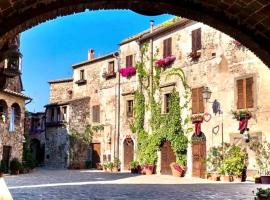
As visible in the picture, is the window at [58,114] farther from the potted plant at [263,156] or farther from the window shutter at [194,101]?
the potted plant at [263,156]

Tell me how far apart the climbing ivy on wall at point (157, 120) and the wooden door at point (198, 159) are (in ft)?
2.69

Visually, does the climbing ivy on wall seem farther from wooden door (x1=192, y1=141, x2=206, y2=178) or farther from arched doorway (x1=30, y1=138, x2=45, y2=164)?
arched doorway (x1=30, y1=138, x2=45, y2=164)

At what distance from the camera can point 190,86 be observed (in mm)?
23281

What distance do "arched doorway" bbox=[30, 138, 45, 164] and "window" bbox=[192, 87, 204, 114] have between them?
24.2m

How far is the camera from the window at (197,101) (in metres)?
22.2

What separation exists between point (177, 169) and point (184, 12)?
64.1ft

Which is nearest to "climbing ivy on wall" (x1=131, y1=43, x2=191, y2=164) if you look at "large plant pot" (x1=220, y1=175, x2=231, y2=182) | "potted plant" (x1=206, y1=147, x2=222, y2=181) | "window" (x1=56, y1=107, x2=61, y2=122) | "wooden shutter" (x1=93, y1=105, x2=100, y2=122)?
"potted plant" (x1=206, y1=147, x2=222, y2=181)

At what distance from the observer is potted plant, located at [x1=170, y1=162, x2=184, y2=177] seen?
22.7 m

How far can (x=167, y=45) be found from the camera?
25.5m

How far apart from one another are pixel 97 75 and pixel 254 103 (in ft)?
57.7

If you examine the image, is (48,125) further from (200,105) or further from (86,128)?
(200,105)

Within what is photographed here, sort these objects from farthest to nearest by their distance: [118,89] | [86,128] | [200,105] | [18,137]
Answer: [86,128], [118,89], [18,137], [200,105]

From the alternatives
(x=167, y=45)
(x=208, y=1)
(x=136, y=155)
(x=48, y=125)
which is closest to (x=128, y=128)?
(x=136, y=155)

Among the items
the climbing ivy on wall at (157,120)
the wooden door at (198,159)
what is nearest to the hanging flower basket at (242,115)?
the wooden door at (198,159)
